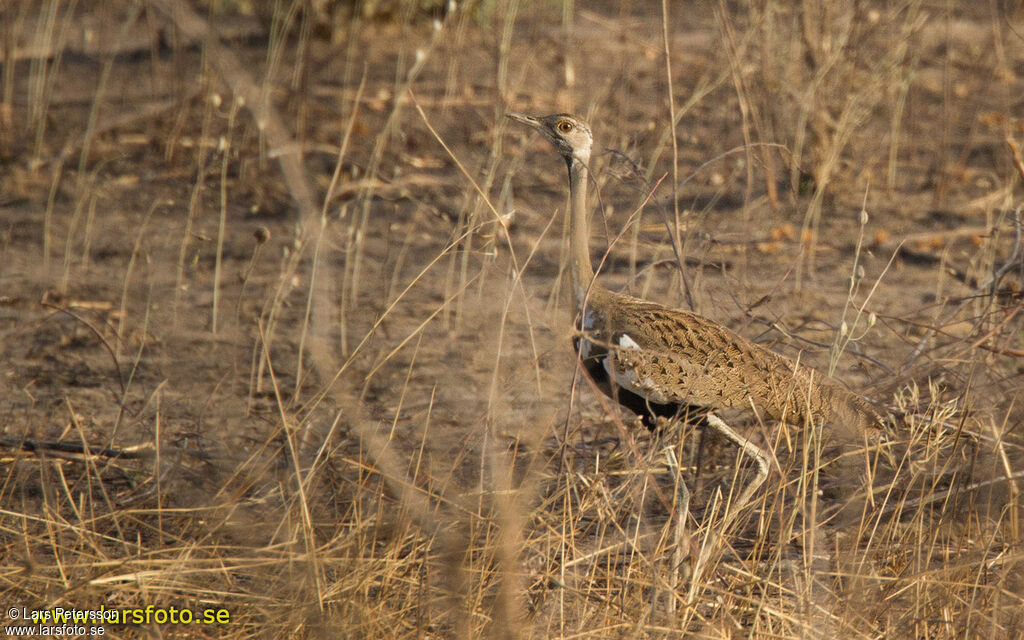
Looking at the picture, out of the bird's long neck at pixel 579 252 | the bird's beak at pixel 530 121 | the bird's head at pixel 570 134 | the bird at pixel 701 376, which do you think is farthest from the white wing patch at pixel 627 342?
the bird's beak at pixel 530 121

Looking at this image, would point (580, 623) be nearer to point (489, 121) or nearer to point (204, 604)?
point (204, 604)

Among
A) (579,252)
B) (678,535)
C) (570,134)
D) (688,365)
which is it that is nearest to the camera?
(678,535)

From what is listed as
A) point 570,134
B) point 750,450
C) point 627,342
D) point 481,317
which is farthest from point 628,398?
point 481,317

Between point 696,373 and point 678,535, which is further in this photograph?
point 696,373

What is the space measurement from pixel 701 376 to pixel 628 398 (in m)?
0.22

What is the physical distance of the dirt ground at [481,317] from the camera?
2.77 meters

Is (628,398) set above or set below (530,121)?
below

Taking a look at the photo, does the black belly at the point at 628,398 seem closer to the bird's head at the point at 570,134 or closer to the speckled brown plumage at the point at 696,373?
the speckled brown plumage at the point at 696,373

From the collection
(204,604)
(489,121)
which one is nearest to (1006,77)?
(489,121)

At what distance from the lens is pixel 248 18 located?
7871 mm

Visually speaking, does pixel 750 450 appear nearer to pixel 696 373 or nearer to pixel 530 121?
pixel 696 373

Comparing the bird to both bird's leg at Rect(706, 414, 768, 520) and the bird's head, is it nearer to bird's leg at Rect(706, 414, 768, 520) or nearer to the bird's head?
bird's leg at Rect(706, 414, 768, 520)

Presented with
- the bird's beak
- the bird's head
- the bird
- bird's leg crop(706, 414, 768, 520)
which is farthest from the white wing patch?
the bird's beak

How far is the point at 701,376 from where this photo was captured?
3.28 m
